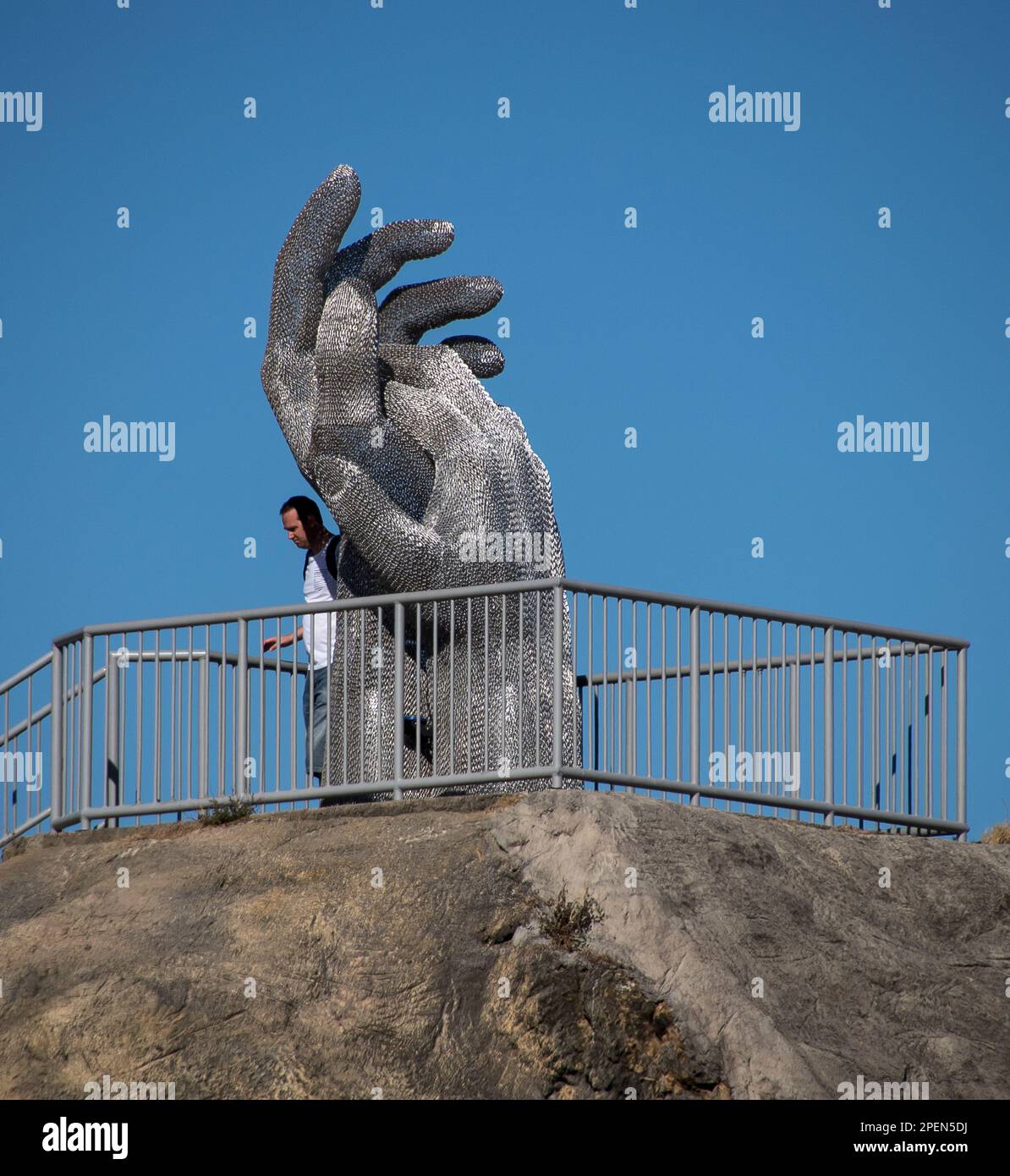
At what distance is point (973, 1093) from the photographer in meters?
13.7

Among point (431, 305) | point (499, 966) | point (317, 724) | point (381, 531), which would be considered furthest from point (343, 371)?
point (499, 966)

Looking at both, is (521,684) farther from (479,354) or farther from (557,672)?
(479,354)

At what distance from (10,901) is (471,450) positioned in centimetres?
475

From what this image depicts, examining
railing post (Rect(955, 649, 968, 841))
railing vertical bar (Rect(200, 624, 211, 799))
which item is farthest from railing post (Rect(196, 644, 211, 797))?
railing post (Rect(955, 649, 968, 841))

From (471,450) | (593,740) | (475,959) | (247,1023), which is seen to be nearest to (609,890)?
(475,959)

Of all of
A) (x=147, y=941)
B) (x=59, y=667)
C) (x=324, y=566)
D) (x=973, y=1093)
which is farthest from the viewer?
(x=324, y=566)

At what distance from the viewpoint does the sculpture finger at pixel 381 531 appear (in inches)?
679

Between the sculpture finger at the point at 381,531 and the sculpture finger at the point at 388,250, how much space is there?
160 centimetres

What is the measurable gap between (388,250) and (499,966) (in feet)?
22.3

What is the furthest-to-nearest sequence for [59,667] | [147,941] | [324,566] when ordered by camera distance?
[324,566] → [59,667] → [147,941]

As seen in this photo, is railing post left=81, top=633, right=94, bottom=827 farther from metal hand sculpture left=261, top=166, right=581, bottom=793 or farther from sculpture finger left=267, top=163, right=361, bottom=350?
sculpture finger left=267, top=163, right=361, bottom=350

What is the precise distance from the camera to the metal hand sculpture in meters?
16.8

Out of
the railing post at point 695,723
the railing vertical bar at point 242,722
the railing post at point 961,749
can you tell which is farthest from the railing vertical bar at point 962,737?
the railing vertical bar at point 242,722

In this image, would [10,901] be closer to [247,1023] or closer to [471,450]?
[247,1023]
